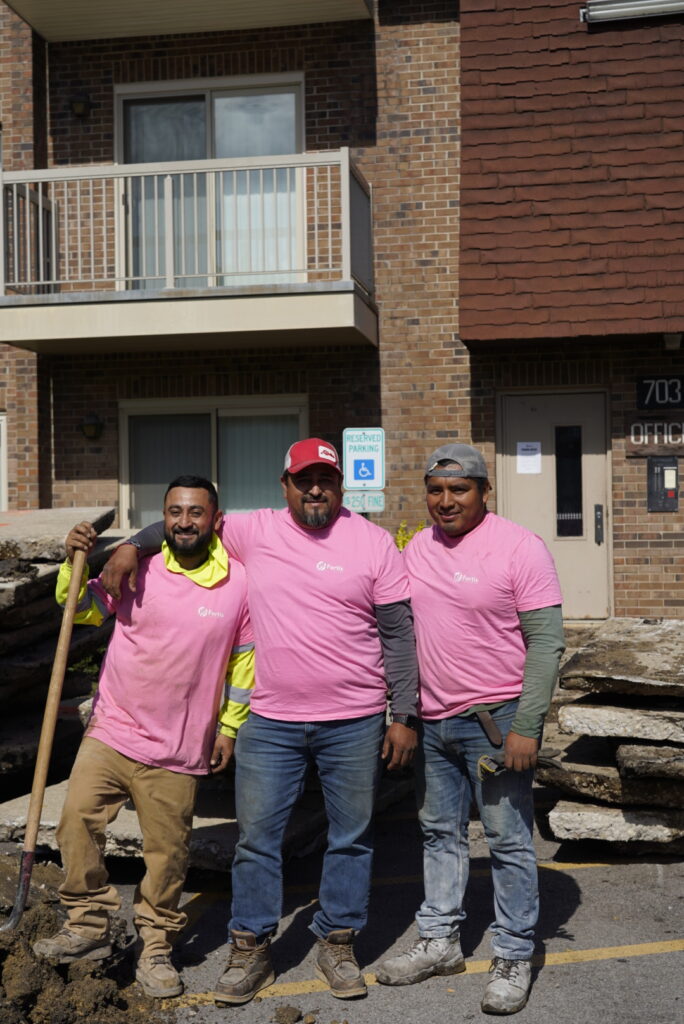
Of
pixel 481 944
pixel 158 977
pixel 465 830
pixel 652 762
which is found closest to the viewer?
pixel 158 977

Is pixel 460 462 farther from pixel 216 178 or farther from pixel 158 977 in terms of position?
pixel 216 178

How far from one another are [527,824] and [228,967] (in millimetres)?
1231

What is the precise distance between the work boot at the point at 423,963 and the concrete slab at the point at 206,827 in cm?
111

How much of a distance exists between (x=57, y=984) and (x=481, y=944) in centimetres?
174

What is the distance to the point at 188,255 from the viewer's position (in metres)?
10.8

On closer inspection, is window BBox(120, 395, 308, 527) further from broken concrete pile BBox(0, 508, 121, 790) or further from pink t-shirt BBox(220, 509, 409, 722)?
pink t-shirt BBox(220, 509, 409, 722)

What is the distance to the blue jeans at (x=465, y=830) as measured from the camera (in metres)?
4.13

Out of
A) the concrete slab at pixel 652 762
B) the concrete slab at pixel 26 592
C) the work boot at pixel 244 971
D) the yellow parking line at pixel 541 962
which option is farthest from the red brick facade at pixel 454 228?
the work boot at pixel 244 971

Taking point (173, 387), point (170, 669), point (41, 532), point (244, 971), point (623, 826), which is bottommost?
point (244, 971)

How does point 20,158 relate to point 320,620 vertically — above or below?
above

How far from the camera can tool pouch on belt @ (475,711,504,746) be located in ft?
13.5

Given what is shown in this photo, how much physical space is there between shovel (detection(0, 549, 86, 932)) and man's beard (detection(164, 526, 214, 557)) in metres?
0.33

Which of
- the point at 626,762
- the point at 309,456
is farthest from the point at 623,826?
the point at 309,456

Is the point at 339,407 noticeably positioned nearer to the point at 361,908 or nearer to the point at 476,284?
the point at 476,284
